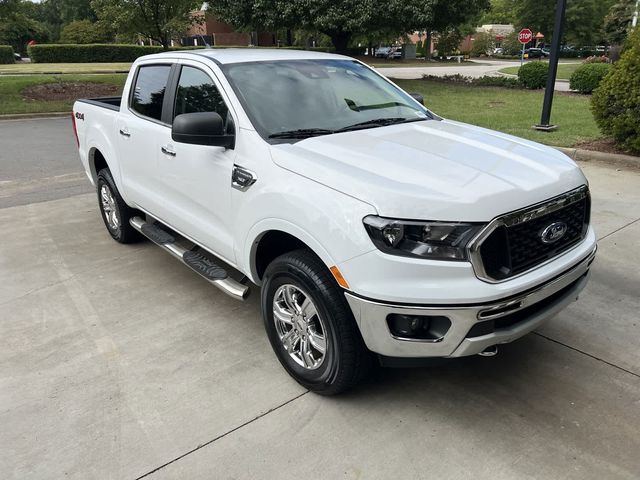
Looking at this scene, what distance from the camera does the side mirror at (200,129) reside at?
3.28 meters

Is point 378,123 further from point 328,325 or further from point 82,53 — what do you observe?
point 82,53

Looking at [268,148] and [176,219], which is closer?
[268,148]

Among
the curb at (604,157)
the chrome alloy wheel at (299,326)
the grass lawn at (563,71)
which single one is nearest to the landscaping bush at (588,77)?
the curb at (604,157)

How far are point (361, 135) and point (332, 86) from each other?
0.72 meters

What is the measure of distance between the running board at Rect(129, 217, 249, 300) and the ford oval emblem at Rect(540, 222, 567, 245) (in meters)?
1.82

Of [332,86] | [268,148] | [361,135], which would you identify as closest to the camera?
[268,148]

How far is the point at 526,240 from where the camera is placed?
2.73 meters

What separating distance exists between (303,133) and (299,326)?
3.94ft

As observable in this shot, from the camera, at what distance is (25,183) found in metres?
8.36

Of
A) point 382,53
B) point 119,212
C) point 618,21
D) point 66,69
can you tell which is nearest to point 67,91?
point 66,69

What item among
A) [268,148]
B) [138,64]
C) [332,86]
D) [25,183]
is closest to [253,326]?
[268,148]

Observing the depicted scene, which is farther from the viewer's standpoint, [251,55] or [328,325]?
[251,55]

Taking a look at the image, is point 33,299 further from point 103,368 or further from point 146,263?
point 103,368

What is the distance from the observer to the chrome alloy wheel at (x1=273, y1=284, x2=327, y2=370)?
3.03 metres
